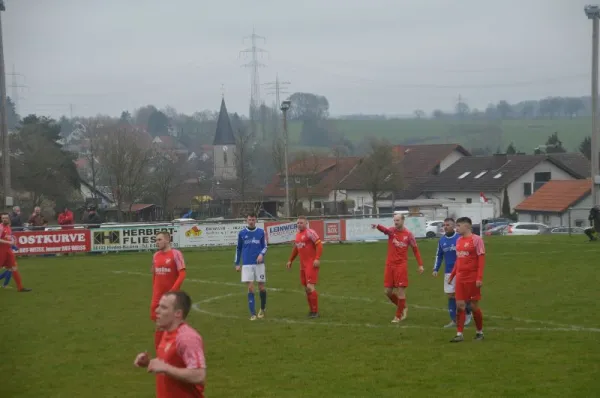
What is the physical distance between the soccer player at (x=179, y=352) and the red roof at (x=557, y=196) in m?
59.7

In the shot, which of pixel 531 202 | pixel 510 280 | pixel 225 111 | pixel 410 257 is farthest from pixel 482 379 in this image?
pixel 225 111

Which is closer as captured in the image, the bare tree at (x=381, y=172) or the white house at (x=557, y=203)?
the white house at (x=557, y=203)

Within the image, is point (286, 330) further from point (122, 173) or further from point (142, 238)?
point (122, 173)

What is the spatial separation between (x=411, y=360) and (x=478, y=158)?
2939 inches

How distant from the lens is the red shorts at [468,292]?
47.5 ft

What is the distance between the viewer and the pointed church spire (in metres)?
149

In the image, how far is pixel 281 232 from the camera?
133 ft

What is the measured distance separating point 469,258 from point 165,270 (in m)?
5.04

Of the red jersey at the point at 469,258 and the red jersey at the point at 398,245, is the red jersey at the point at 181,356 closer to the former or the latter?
the red jersey at the point at 469,258

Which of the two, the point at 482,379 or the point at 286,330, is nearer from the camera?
the point at 482,379

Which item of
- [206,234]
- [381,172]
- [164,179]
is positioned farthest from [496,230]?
[206,234]

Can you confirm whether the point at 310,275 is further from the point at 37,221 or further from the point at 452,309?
the point at 37,221

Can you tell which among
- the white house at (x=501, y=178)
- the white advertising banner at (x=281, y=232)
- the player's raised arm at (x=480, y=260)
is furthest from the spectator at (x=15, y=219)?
the white house at (x=501, y=178)

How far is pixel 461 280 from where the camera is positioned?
14.6 meters
